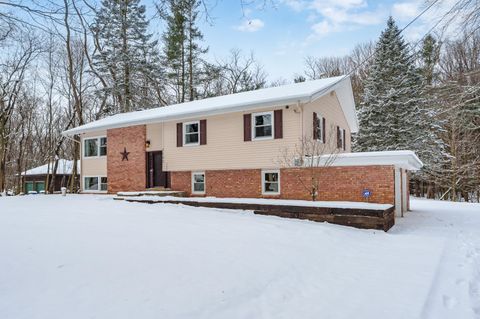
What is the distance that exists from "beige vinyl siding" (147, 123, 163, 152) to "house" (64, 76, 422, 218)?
47 mm

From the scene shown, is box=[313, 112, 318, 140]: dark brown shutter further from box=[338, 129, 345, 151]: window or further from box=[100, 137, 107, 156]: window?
box=[100, 137, 107, 156]: window

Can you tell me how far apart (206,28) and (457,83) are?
28.9 feet

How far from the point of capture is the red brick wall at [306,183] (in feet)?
33.8

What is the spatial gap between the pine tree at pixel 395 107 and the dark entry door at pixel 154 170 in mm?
16338

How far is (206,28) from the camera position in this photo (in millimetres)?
3928

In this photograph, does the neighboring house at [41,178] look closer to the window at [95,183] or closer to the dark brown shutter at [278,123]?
the window at [95,183]

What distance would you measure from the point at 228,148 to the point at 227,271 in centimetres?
904

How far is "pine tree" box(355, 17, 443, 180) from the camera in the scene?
77.7 ft

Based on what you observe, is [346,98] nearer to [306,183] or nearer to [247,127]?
[247,127]

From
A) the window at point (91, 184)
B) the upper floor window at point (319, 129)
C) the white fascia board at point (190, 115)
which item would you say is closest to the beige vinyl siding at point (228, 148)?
the white fascia board at point (190, 115)

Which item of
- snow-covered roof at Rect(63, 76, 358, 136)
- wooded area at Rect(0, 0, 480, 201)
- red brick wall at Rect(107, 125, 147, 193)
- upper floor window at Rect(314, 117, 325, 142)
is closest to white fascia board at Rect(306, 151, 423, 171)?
upper floor window at Rect(314, 117, 325, 142)

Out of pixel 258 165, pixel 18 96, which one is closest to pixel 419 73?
pixel 258 165

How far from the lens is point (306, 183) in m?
11.9

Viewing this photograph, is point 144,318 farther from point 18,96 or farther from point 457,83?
point 18,96
